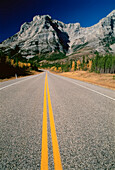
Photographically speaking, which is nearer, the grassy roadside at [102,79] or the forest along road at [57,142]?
the forest along road at [57,142]

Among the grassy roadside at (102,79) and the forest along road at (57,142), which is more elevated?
the grassy roadside at (102,79)

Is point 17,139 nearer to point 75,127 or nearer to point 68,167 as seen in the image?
point 68,167

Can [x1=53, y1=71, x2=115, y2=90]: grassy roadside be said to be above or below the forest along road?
above

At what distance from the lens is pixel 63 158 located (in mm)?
1604

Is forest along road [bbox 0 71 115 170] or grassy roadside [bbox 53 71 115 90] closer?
forest along road [bbox 0 71 115 170]

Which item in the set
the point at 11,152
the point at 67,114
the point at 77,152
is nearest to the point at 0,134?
the point at 11,152

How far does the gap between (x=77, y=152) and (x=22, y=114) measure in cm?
250

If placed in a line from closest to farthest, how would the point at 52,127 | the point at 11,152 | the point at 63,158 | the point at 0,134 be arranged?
the point at 63,158 < the point at 11,152 < the point at 0,134 < the point at 52,127

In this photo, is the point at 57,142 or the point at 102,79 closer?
the point at 57,142

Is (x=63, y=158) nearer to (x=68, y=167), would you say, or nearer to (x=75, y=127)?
(x=68, y=167)

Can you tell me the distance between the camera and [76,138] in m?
2.13

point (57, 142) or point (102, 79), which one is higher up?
point (102, 79)

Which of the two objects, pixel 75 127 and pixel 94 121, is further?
pixel 94 121

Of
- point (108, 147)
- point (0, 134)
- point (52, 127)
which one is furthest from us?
point (52, 127)
